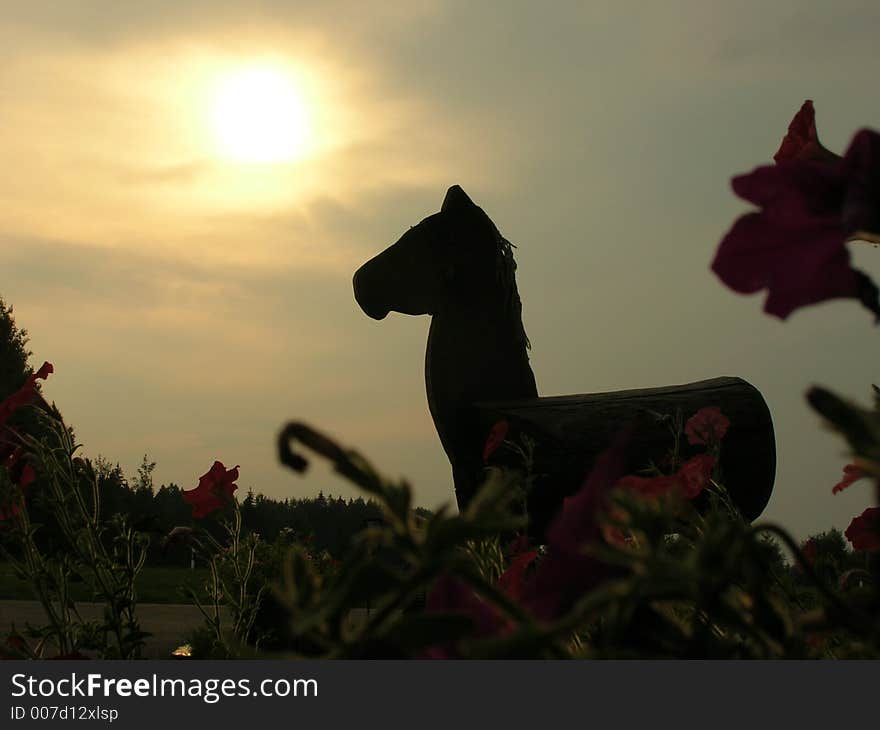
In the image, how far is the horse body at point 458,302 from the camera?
5953 mm

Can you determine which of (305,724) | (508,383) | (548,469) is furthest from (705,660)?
(508,383)

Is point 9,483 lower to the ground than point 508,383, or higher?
lower

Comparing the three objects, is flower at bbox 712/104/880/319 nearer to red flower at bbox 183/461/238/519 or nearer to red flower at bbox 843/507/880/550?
red flower at bbox 843/507/880/550

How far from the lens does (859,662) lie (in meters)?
0.37

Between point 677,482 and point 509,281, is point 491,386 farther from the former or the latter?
point 677,482

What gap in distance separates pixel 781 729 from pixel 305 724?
0.60ft

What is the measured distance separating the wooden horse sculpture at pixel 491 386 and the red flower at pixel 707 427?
1.93m

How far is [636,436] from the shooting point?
15.2 feet

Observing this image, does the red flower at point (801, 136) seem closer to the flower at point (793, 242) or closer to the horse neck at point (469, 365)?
the flower at point (793, 242)

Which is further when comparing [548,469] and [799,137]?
[548,469]

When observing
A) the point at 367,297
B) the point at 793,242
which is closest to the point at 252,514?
the point at 367,297

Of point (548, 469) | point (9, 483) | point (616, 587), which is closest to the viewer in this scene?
point (616, 587)

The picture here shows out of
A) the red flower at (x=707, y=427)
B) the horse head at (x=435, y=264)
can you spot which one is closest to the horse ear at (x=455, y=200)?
the horse head at (x=435, y=264)

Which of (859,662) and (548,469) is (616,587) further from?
(548,469)
